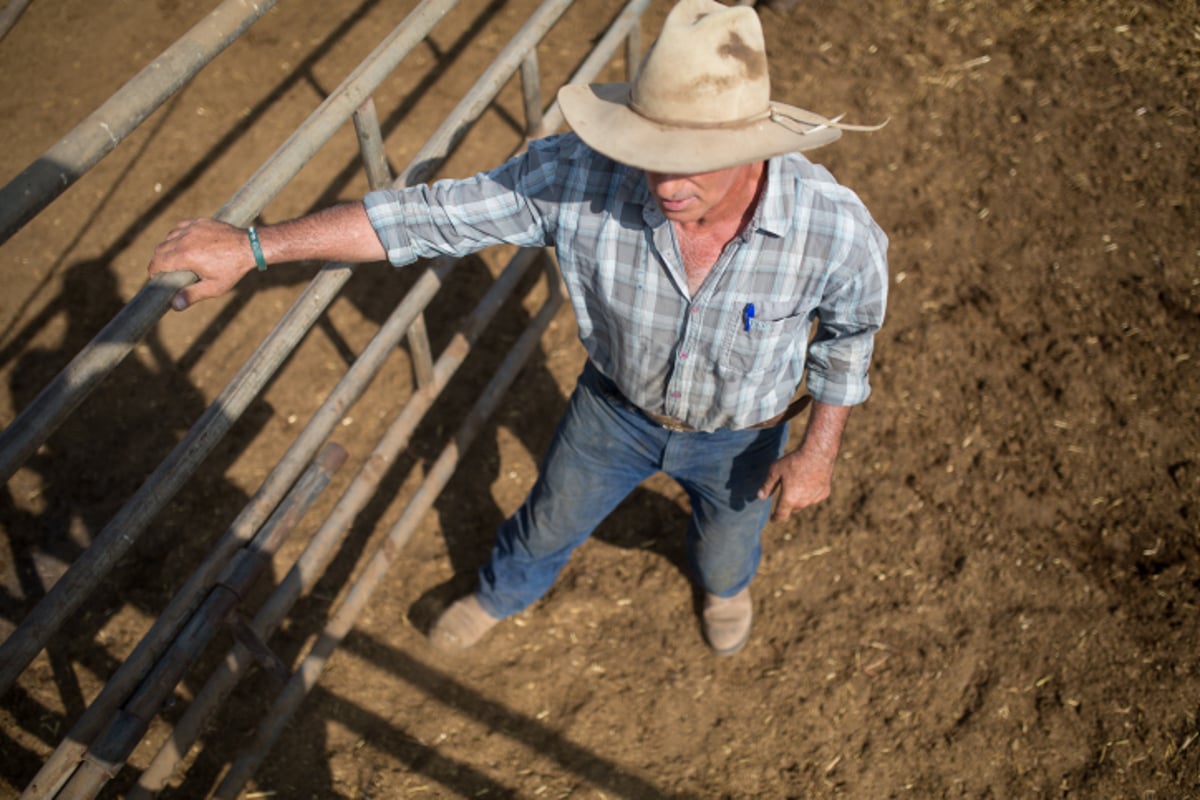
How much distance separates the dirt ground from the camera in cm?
361

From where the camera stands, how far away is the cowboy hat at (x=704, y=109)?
2227 millimetres

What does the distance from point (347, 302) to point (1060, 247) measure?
11.2ft

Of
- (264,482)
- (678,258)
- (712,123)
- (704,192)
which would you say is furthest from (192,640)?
(712,123)

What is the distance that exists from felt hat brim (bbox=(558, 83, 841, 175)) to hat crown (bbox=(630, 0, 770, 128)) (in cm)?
3

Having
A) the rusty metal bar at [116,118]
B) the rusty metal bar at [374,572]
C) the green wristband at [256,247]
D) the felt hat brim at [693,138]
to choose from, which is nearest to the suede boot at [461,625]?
the rusty metal bar at [374,572]

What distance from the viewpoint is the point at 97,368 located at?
2127mm

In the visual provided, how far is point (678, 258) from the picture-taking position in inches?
102

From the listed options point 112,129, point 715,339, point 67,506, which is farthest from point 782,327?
point 67,506

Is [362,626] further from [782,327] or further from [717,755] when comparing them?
[782,327]

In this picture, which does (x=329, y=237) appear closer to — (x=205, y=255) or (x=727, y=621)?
(x=205, y=255)

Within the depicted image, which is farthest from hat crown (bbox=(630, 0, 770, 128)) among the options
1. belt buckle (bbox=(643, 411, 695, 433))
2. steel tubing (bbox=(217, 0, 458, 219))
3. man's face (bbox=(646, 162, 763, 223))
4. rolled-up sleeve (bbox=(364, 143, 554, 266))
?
belt buckle (bbox=(643, 411, 695, 433))

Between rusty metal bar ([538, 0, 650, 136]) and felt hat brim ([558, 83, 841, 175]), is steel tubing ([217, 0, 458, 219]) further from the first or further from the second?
rusty metal bar ([538, 0, 650, 136])

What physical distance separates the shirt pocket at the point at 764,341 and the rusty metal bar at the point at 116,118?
1433mm

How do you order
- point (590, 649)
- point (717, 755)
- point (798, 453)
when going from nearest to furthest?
point (798, 453) → point (717, 755) → point (590, 649)
